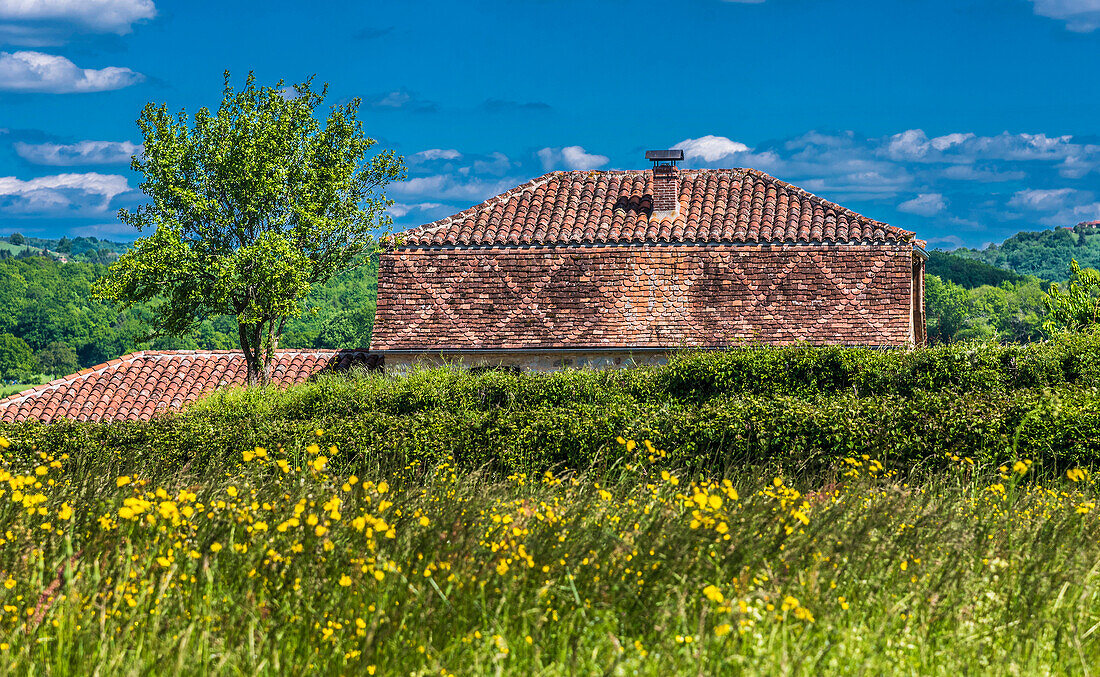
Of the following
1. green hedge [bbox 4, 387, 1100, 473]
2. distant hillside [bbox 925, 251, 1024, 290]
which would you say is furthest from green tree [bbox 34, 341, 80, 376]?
distant hillside [bbox 925, 251, 1024, 290]

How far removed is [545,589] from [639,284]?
19094 mm

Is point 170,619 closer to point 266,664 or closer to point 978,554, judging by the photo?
point 266,664

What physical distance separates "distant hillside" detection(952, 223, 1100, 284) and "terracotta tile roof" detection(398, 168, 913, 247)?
13890 cm

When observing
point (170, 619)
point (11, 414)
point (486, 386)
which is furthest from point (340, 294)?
point (170, 619)

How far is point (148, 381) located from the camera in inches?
966

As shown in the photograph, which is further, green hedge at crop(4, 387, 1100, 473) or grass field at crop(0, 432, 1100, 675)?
green hedge at crop(4, 387, 1100, 473)

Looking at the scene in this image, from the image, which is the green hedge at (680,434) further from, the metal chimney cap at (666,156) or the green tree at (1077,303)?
the green tree at (1077,303)

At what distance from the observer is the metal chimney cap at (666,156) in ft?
86.7

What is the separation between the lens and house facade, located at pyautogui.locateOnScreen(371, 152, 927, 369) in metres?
22.3

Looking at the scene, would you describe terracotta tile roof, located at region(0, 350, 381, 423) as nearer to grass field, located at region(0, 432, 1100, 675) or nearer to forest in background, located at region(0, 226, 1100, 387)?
grass field, located at region(0, 432, 1100, 675)

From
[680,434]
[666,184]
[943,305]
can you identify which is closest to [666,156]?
[666,184]

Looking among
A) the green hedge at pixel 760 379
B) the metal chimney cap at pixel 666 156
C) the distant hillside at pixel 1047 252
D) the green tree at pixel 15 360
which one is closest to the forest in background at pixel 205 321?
the green tree at pixel 15 360

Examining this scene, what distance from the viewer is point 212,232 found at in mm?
23484

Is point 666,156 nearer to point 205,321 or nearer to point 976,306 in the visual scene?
point 205,321
